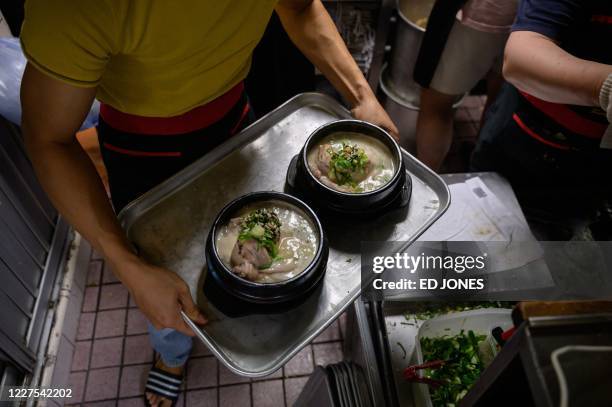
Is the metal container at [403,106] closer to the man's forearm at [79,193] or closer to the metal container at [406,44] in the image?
the metal container at [406,44]

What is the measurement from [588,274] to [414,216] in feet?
3.00

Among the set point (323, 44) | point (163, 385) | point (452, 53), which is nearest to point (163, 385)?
point (163, 385)

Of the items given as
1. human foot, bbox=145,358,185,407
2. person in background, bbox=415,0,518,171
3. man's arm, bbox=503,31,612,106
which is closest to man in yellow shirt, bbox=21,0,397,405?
man's arm, bbox=503,31,612,106

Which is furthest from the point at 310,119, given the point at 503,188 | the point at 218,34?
the point at 503,188

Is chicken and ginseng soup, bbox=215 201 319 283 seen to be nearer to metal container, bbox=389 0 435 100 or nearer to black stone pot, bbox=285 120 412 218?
black stone pot, bbox=285 120 412 218

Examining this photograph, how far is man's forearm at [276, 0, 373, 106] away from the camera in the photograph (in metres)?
1.66

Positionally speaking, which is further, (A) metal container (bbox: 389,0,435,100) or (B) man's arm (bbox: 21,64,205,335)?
(A) metal container (bbox: 389,0,435,100)

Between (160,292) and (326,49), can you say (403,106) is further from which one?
(160,292)

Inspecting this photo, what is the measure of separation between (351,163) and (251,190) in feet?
1.11

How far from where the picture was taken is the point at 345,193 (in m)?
1.27

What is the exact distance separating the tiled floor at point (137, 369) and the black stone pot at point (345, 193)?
1403mm

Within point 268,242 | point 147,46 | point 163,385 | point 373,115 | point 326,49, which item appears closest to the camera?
point 147,46

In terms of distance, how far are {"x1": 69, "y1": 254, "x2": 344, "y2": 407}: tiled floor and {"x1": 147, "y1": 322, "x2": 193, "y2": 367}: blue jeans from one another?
8.0 inches

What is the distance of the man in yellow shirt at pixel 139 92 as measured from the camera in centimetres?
97
